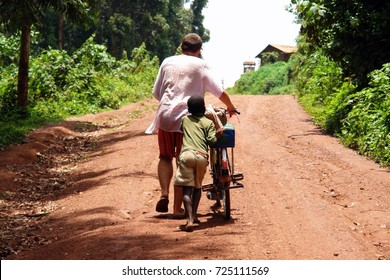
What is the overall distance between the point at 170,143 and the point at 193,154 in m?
0.72

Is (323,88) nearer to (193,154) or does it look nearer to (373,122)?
(373,122)

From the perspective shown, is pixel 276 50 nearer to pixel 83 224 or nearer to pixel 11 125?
pixel 11 125

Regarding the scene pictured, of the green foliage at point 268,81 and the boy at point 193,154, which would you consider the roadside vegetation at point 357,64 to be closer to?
the boy at point 193,154

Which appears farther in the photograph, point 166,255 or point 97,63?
point 97,63

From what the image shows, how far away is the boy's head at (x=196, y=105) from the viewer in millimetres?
7125

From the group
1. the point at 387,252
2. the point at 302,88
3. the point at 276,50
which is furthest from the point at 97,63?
the point at 276,50

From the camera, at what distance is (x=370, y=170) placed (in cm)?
1145

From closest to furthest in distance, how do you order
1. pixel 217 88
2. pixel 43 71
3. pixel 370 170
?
pixel 217 88, pixel 370 170, pixel 43 71

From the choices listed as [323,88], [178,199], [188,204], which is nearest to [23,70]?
[323,88]

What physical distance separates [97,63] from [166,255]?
25364 mm

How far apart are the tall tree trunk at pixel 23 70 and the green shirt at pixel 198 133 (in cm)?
1366

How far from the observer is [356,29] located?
1641 centimetres

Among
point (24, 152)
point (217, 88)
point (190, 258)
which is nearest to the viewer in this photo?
point (190, 258)

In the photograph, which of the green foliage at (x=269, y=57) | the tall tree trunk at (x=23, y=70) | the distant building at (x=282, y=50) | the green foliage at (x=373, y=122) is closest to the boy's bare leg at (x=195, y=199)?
the green foliage at (x=373, y=122)
